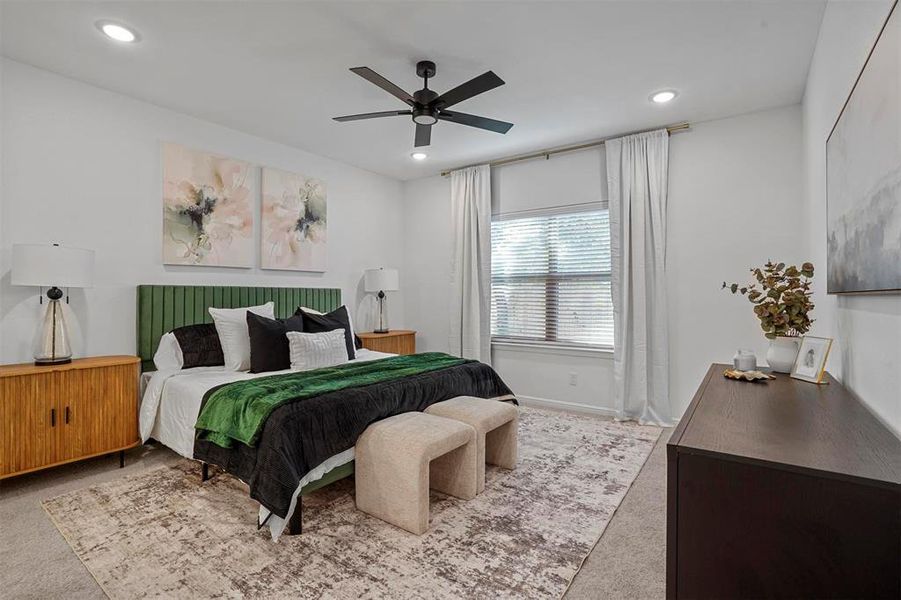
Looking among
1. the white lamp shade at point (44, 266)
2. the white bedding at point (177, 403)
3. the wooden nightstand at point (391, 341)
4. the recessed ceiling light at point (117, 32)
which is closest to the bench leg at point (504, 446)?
the white bedding at point (177, 403)

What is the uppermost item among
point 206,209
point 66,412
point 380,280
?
point 206,209

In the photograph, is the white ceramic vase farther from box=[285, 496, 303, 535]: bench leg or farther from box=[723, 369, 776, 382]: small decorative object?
box=[285, 496, 303, 535]: bench leg

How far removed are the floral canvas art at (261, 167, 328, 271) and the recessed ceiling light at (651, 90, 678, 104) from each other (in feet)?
10.8

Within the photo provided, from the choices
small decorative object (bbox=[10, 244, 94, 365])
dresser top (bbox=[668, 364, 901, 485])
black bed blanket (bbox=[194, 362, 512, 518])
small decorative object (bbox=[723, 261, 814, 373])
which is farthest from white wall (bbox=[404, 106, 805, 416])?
small decorative object (bbox=[10, 244, 94, 365])

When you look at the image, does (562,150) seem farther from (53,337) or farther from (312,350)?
(53,337)

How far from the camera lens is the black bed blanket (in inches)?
81.9

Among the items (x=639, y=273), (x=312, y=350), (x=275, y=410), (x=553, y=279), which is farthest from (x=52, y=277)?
(x=639, y=273)

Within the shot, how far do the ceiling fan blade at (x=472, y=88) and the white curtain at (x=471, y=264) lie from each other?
2.29 metres

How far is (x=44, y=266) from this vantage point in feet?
8.71

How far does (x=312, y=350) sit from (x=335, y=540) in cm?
153

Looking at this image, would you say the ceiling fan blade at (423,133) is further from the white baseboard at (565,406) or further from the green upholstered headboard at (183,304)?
the white baseboard at (565,406)

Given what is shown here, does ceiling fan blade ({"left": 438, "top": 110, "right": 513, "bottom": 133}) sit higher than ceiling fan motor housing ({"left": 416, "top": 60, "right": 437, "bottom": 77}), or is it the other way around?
ceiling fan motor housing ({"left": 416, "top": 60, "right": 437, "bottom": 77})

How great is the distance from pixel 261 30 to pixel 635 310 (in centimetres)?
363

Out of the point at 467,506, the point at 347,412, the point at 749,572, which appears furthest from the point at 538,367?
the point at 749,572
